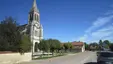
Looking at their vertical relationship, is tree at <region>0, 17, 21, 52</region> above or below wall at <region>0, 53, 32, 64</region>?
above

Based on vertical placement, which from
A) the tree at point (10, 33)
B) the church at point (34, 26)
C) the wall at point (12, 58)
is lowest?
the wall at point (12, 58)

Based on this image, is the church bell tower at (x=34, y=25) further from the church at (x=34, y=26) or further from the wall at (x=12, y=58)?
the wall at (x=12, y=58)

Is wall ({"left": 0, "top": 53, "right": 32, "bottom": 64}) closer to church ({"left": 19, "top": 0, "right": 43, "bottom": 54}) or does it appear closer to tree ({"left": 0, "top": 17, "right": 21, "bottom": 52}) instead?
tree ({"left": 0, "top": 17, "right": 21, "bottom": 52})

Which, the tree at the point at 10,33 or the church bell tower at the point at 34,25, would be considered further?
the church bell tower at the point at 34,25

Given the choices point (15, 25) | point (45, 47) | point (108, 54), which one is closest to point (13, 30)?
point (15, 25)

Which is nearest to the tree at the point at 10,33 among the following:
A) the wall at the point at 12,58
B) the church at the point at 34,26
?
the wall at the point at 12,58

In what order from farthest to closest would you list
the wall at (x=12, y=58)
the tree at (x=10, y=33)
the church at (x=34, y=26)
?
the church at (x=34, y=26), the tree at (x=10, y=33), the wall at (x=12, y=58)

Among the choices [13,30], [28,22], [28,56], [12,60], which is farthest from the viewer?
[28,22]

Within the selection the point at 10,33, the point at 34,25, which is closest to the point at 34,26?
the point at 34,25

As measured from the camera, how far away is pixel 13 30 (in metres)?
30.7

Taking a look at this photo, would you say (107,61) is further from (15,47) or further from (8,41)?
(8,41)

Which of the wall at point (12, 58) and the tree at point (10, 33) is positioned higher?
the tree at point (10, 33)

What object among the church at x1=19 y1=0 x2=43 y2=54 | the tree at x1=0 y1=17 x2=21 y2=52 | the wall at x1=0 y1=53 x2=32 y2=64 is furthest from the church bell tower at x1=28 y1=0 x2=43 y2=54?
the wall at x1=0 y1=53 x2=32 y2=64

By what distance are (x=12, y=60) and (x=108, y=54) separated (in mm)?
14022
